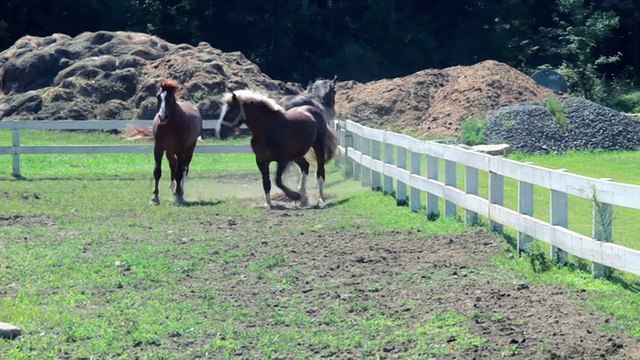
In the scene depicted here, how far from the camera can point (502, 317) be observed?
871cm

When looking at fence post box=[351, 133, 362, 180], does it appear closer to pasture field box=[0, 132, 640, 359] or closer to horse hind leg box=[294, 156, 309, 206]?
horse hind leg box=[294, 156, 309, 206]

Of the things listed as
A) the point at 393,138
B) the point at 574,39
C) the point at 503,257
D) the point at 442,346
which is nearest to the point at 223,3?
the point at 574,39

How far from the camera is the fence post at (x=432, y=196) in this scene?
15680 millimetres

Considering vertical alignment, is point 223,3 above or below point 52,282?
above

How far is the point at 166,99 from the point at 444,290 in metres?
10.4

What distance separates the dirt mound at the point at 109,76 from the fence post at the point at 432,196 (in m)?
19.6

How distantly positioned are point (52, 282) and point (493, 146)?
16.9m

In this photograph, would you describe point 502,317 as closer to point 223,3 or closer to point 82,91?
point 82,91

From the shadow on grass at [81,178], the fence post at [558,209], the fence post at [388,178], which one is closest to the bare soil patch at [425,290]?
the fence post at [558,209]

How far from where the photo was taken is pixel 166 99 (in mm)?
19484

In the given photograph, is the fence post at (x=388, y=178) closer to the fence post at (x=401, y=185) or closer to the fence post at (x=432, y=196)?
the fence post at (x=401, y=185)

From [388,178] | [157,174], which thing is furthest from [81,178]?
[388,178]

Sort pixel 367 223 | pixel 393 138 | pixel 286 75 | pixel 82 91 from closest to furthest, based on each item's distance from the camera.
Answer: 1. pixel 367 223
2. pixel 393 138
3. pixel 82 91
4. pixel 286 75

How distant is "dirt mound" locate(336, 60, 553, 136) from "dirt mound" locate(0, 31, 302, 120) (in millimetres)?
2999
